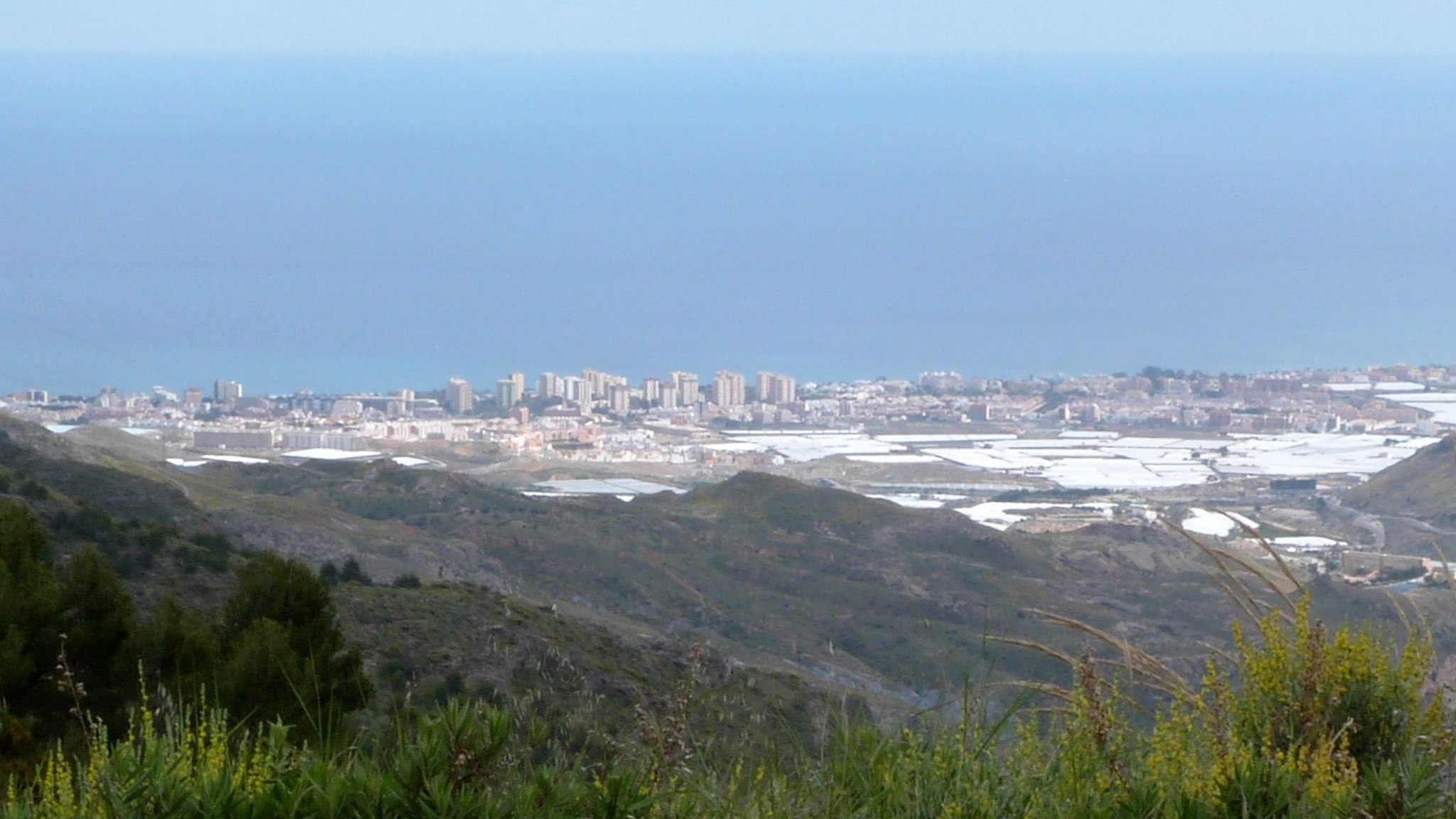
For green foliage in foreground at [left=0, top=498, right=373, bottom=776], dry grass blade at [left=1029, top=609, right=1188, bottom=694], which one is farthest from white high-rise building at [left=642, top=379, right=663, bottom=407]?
dry grass blade at [left=1029, top=609, right=1188, bottom=694]

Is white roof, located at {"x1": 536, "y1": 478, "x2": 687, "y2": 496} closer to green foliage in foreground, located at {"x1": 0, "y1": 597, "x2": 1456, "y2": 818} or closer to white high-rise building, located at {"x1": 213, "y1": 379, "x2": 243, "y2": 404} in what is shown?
white high-rise building, located at {"x1": 213, "y1": 379, "x2": 243, "y2": 404}

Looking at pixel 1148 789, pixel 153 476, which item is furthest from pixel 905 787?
pixel 153 476

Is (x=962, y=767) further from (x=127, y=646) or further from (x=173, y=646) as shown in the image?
(x=127, y=646)

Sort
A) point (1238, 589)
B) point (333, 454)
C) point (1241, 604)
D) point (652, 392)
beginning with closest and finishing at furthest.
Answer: point (1241, 604), point (1238, 589), point (333, 454), point (652, 392)

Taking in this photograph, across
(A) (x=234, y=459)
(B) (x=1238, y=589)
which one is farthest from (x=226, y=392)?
(B) (x=1238, y=589)

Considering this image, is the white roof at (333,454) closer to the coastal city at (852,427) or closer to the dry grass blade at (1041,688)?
the coastal city at (852,427)

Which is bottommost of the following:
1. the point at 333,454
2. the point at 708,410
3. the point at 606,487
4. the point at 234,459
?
the point at 606,487

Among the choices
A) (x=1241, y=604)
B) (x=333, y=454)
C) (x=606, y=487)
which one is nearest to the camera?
(x=1241, y=604)

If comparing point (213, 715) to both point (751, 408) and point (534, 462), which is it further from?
point (751, 408)
